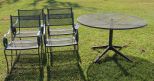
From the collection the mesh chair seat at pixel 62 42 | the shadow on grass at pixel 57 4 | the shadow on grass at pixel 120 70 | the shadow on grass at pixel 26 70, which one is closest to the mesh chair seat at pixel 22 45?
the mesh chair seat at pixel 62 42

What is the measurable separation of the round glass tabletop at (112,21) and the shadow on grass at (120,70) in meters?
1.13

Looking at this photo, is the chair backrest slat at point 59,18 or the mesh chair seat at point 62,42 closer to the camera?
the mesh chair seat at point 62,42

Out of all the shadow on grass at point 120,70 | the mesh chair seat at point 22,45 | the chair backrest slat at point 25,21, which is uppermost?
the chair backrest slat at point 25,21

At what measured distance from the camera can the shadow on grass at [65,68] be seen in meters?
6.96

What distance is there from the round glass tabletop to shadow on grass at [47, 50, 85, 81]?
1.19 m

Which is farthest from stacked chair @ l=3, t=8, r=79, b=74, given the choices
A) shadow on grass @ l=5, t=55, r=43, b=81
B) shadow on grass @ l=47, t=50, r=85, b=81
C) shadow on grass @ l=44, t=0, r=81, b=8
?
shadow on grass @ l=44, t=0, r=81, b=8

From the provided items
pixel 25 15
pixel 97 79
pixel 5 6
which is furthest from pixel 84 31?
pixel 5 6

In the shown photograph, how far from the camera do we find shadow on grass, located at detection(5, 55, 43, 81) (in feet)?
22.8

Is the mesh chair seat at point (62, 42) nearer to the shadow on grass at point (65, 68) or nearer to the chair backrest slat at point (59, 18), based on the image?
the shadow on grass at point (65, 68)

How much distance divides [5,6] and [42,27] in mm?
10755

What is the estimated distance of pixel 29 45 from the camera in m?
7.46

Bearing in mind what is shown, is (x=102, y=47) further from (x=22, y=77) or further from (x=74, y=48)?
(x=22, y=77)

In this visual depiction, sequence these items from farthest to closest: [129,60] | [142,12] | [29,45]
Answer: [142,12], [129,60], [29,45]

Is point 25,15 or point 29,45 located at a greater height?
point 25,15
